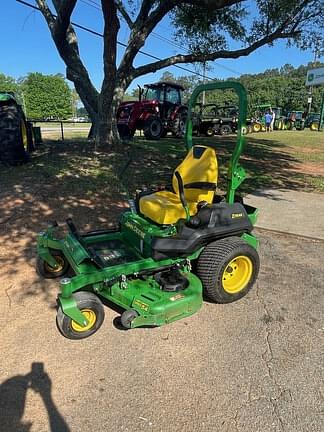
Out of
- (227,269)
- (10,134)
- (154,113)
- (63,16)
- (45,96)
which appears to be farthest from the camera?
(45,96)

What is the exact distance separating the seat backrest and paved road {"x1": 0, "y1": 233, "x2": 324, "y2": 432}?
1064 millimetres

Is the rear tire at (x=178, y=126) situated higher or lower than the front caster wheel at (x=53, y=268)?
higher

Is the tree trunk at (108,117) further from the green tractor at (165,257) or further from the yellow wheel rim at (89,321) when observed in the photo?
the yellow wheel rim at (89,321)

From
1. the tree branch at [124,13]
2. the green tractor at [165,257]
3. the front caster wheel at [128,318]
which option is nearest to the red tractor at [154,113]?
the tree branch at [124,13]

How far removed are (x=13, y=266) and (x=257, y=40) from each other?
11651 millimetres

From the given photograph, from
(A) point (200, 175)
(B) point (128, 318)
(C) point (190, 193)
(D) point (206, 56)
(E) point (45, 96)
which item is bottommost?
(B) point (128, 318)

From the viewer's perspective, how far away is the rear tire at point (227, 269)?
3.12 m

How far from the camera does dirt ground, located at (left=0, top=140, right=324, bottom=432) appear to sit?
2113 millimetres

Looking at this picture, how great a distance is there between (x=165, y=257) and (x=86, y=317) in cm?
82

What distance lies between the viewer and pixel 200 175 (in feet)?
11.7

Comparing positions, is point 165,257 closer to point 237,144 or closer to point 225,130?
point 237,144

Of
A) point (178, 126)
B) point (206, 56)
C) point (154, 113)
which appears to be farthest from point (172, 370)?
point (178, 126)

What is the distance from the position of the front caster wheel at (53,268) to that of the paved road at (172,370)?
216mm

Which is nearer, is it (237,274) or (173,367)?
(173,367)
